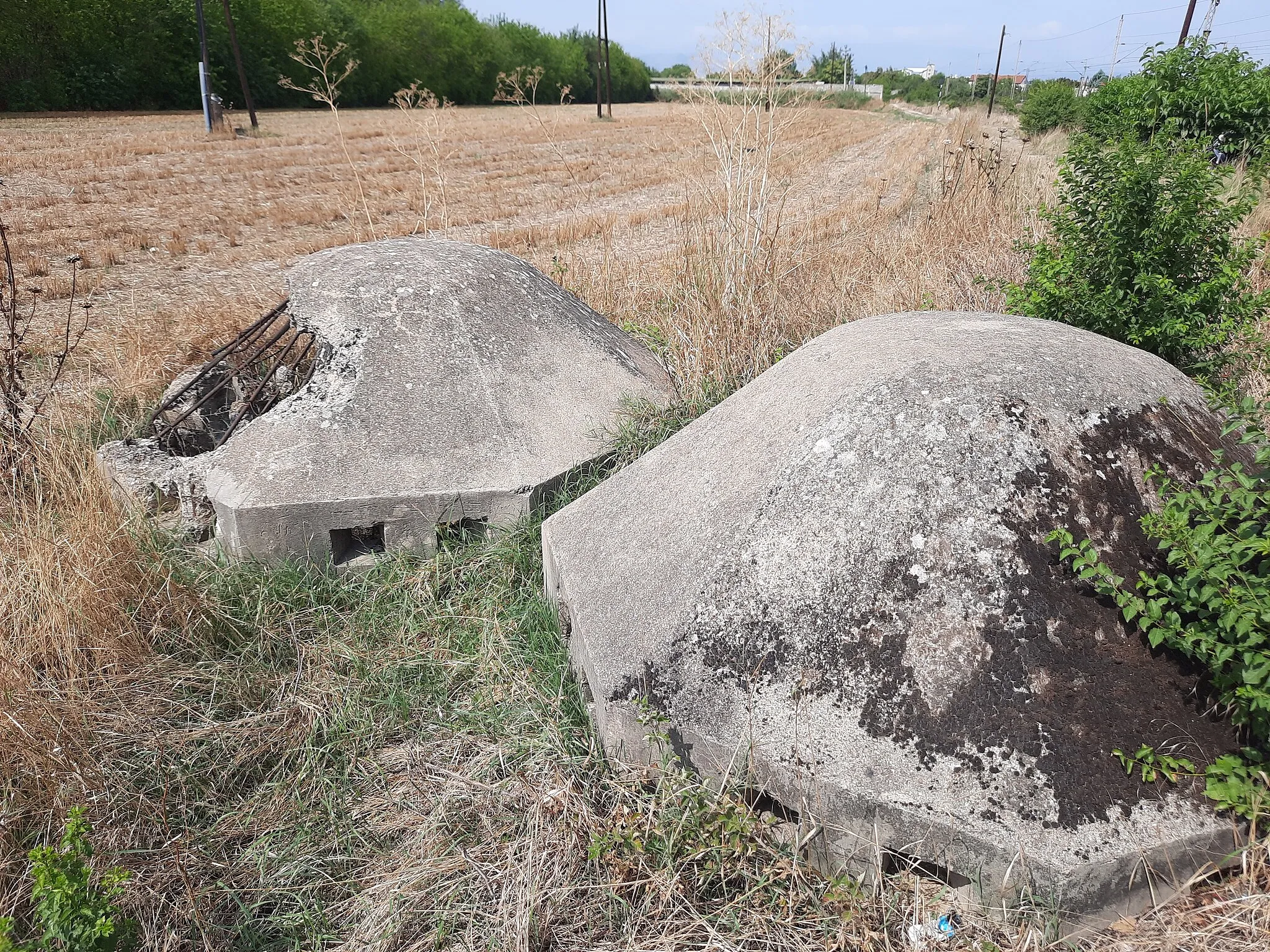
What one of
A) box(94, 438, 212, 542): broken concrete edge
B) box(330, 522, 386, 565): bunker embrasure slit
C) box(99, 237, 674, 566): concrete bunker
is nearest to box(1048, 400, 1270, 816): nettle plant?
box(99, 237, 674, 566): concrete bunker

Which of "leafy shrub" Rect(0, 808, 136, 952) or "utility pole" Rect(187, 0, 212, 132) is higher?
"utility pole" Rect(187, 0, 212, 132)

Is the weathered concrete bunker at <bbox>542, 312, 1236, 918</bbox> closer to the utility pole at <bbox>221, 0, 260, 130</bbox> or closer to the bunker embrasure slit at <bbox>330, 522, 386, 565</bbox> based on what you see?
the bunker embrasure slit at <bbox>330, 522, 386, 565</bbox>

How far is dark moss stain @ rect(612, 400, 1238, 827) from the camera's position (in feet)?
6.06

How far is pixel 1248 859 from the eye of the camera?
69.1 inches

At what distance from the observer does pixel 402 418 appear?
333 cm

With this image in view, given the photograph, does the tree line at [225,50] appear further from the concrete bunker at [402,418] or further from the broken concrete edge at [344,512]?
the broken concrete edge at [344,512]

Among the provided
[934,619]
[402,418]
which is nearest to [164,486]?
[402,418]

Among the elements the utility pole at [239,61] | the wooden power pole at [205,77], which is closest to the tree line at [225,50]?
the utility pole at [239,61]

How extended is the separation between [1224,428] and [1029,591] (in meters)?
0.62

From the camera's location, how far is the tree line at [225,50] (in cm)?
2605

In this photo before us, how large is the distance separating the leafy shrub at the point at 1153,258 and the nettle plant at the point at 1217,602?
1624mm

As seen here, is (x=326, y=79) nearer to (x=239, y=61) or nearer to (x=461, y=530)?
(x=461, y=530)

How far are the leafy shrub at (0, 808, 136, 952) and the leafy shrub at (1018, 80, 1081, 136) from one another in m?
22.2

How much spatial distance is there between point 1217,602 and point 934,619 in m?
0.59
